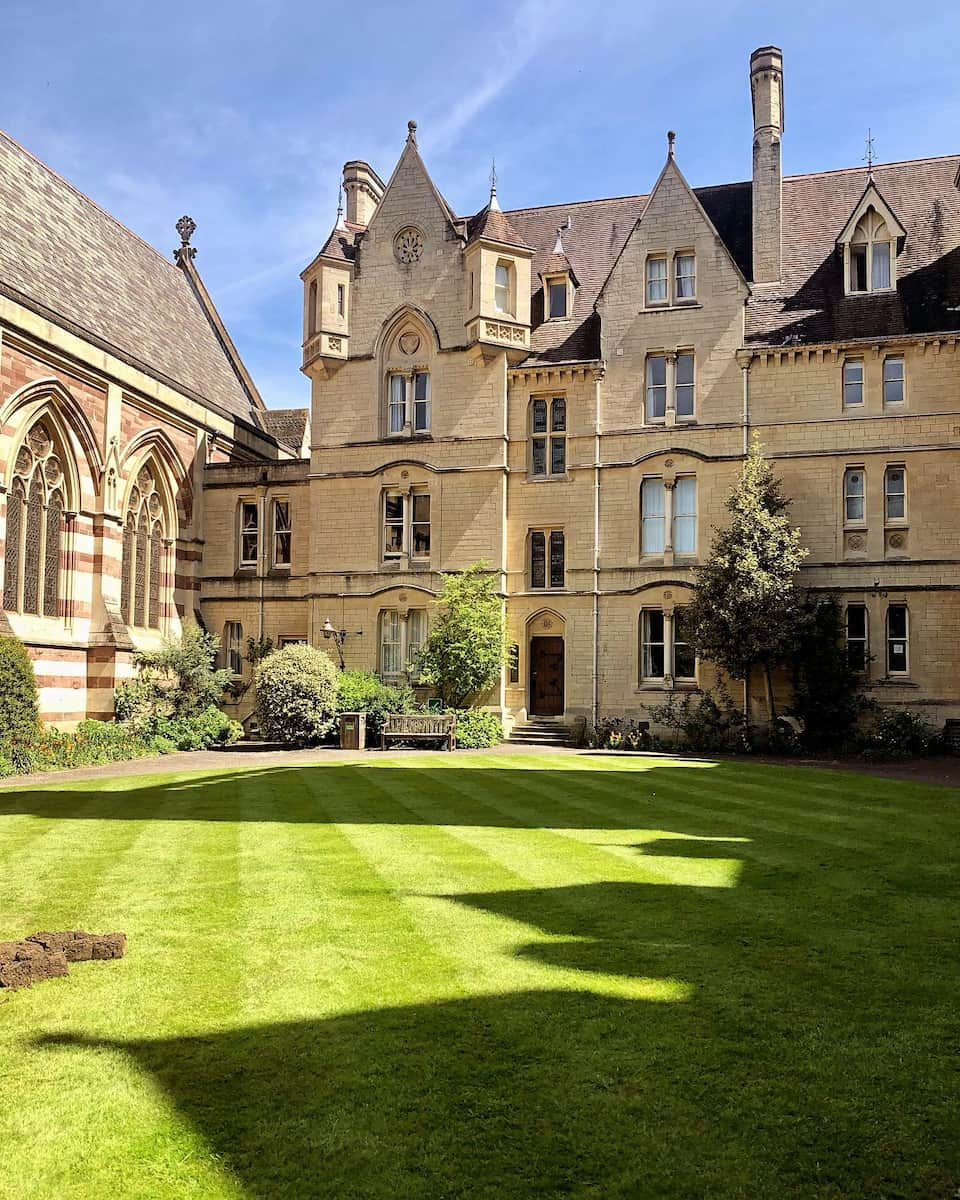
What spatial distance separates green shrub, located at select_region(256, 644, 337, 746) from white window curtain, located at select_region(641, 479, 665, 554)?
1031cm

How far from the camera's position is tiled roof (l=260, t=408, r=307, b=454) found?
42812mm

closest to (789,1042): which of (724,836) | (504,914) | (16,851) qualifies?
(504,914)

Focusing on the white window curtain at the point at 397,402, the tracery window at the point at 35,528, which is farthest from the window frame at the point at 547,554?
the tracery window at the point at 35,528

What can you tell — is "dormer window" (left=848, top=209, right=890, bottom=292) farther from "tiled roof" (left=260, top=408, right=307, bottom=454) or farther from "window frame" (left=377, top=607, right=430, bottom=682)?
"tiled roof" (left=260, top=408, right=307, bottom=454)

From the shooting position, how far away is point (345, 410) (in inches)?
1334

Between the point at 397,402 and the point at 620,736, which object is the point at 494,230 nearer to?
the point at 397,402

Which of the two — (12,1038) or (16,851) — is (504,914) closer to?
(12,1038)

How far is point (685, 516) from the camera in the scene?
31391 millimetres

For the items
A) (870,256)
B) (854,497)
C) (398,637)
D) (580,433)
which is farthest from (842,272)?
(398,637)

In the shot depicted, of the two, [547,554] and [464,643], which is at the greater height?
[547,554]

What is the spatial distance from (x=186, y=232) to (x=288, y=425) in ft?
28.2

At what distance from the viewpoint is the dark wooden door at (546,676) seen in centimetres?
3253

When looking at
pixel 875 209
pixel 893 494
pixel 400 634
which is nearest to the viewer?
pixel 893 494

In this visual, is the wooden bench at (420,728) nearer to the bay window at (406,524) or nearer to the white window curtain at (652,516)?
the bay window at (406,524)
